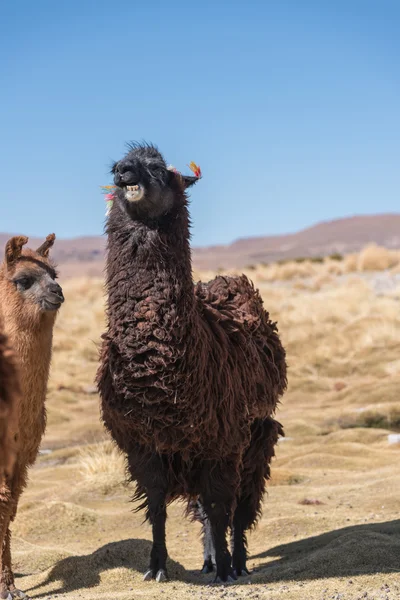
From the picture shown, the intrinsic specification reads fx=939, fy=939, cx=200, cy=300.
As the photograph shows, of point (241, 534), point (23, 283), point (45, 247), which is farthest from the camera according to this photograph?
point (241, 534)

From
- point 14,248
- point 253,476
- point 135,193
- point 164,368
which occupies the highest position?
point 135,193

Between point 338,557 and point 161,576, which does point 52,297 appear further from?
point 338,557

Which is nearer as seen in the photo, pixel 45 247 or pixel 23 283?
pixel 23 283

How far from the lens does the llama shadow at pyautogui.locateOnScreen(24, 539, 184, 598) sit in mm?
7121

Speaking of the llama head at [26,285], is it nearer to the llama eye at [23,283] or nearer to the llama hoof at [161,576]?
the llama eye at [23,283]

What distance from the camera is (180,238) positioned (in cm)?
678

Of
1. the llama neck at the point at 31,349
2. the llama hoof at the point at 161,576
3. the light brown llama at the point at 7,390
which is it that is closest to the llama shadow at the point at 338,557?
the llama hoof at the point at 161,576

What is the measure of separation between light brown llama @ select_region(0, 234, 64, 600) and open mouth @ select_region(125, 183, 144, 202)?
2.69ft

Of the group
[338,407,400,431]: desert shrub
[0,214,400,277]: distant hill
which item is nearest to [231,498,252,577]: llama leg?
[338,407,400,431]: desert shrub

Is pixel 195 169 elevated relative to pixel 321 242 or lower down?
lower down

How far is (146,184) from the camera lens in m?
6.57

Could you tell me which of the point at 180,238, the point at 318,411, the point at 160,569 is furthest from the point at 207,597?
the point at 318,411

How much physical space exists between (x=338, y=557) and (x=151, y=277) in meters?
2.59

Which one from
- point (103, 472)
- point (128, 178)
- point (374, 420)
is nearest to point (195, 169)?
point (128, 178)
